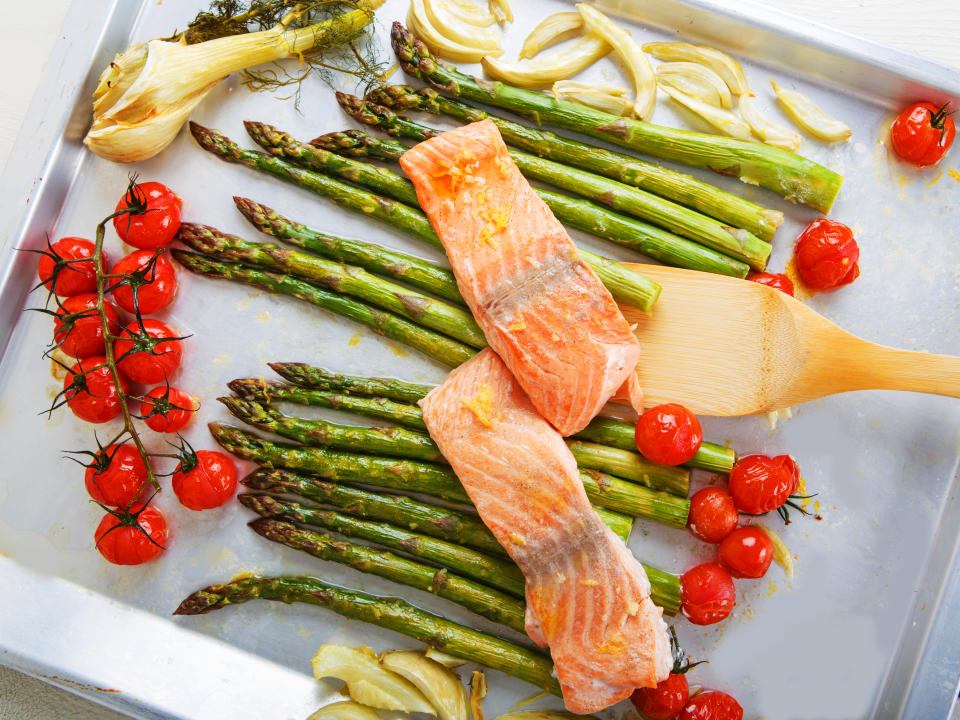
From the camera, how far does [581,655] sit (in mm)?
3268

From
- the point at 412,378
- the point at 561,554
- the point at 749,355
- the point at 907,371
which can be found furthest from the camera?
the point at 412,378

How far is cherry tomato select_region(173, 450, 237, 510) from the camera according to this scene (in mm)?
3578

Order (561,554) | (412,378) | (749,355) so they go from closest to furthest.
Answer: (561,554), (749,355), (412,378)

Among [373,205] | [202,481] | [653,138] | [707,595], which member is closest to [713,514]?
[707,595]

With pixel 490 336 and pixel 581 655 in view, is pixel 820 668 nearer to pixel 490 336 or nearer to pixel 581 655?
pixel 581 655

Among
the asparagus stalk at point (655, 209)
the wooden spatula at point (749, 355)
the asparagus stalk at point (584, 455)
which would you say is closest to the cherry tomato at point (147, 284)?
the asparagus stalk at point (584, 455)

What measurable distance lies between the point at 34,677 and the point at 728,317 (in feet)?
12.7

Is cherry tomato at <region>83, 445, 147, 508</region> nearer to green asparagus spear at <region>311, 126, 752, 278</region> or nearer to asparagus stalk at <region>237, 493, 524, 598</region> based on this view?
asparagus stalk at <region>237, 493, 524, 598</region>

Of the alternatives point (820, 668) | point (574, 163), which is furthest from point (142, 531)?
point (820, 668)

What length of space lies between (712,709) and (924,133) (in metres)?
2.97

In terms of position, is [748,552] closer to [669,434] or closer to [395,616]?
[669,434]

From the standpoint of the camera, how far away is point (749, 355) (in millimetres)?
3520

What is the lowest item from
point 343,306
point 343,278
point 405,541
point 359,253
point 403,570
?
point 403,570

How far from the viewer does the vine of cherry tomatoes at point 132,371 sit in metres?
3.59
